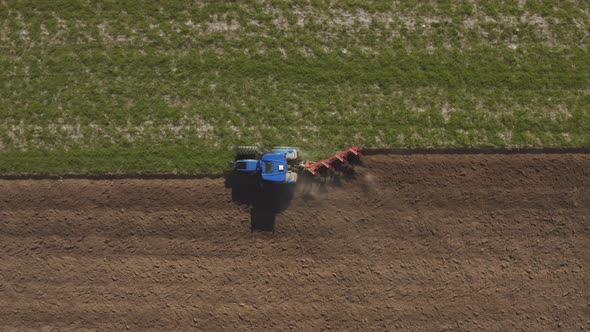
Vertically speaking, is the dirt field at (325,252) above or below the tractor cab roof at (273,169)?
below

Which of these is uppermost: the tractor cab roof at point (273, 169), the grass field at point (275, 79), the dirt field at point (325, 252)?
the grass field at point (275, 79)

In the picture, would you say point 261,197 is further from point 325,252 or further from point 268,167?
point 325,252

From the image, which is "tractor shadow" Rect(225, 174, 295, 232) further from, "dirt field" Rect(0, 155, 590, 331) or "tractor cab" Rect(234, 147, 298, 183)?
"tractor cab" Rect(234, 147, 298, 183)

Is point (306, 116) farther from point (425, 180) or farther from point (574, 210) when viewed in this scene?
point (574, 210)

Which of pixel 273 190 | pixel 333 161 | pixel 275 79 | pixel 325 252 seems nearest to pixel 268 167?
pixel 273 190

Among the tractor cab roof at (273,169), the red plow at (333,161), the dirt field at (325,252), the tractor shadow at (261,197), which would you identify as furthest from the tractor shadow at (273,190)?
the tractor cab roof at (273,169)

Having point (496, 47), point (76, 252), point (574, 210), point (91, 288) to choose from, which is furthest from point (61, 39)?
point (574, 210)

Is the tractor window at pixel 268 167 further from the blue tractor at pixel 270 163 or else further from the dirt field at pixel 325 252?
the dirt field at pixel 325 252
